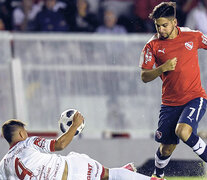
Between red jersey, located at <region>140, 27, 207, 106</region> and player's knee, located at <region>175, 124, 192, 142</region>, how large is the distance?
16.4 inches

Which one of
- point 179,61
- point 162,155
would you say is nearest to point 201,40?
point 179,61

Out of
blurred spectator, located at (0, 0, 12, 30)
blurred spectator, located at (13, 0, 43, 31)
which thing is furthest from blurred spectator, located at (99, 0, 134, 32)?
blurred spectator, located at (0, 0, 12, 30)

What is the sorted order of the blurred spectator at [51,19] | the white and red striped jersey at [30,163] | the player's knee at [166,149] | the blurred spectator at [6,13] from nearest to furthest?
the white and red striped jersey at [30,163]
the player's knee at [166,149]
the blurred spectator at [51,19]
the blurred spectator at [6,13]

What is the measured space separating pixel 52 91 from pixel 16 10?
2075 mm

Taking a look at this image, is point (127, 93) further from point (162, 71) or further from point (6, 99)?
point (162, 71)

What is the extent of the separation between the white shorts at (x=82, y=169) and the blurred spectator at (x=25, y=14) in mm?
4754

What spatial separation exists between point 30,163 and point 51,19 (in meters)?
4.85

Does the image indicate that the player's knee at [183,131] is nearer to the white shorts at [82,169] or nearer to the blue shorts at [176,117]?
the blue shorts at [176,117]

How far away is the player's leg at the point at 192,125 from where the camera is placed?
900 cm

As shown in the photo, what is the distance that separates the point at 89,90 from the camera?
1239 centimetres

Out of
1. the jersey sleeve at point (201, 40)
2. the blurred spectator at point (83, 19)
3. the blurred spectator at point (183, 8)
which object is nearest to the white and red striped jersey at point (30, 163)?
the jersey sleeve at point (201, 40)

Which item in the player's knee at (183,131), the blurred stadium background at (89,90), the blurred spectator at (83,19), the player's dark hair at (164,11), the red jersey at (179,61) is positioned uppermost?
the player's dark hair at (164,11)

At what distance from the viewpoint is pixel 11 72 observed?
12445 mm

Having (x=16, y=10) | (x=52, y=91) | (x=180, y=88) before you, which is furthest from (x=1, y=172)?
(x=16, y=10)
